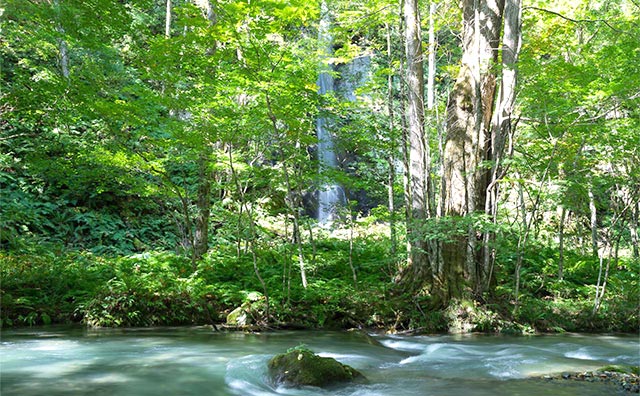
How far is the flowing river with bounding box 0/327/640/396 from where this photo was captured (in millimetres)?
4574

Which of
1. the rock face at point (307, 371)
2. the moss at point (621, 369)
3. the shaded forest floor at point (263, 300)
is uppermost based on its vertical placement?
the shaded forest floor at point (263, 300)

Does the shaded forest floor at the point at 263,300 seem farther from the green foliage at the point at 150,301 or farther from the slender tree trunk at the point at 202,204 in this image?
the slender tree trunk at the point at 202,204

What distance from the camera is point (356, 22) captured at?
974 cm

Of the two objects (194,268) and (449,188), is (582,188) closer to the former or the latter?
(449,188)

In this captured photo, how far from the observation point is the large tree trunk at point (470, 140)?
8062mm

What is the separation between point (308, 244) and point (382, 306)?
340 centimetres

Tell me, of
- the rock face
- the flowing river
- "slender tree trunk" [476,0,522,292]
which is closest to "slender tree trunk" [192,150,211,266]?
the flowing river

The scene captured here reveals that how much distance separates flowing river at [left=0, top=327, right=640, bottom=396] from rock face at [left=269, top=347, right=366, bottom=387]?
0.35 feet

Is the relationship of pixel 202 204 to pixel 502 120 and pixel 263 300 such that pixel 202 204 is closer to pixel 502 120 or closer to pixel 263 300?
pixel 263 300

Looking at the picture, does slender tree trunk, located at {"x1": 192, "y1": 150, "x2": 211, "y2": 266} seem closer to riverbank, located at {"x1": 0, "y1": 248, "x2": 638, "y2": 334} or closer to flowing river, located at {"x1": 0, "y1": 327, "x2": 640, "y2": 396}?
riverbank, located at {"x1": 0, "y1": 248, "x2": 638, "y2": 334}

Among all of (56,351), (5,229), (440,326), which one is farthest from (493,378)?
(5,229)

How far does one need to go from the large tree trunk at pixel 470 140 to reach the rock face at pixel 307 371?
11.7 feet

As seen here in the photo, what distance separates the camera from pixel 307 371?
15.5 ft

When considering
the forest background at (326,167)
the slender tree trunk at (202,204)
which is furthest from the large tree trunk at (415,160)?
the slender tree trunk at (202,204)
